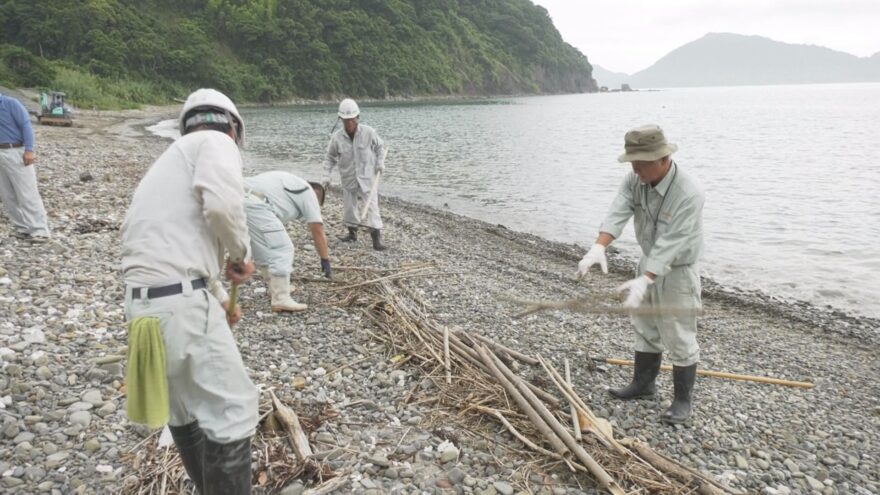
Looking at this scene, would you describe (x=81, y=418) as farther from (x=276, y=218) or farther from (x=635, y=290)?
(x=635, y=290)

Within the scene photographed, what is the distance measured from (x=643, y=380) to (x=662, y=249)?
163 cm

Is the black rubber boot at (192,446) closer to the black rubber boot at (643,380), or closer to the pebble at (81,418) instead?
the pebble at (81,418)

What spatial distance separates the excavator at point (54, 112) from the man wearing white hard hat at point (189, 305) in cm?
3330

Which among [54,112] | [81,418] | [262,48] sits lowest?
[81,418]

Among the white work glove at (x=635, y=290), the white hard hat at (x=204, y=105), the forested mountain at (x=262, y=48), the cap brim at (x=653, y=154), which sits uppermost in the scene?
the forested mountain at (x=262, y=48)

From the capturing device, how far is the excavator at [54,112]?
28828 millimetres

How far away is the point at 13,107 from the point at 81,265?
276cm

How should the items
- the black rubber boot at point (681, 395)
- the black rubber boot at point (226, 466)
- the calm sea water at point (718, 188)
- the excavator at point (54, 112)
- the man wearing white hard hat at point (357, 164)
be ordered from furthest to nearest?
1. the excavator at point (54, 112)
2. the calm sea water at point (718, 188)
3. the man wearing white hard hat at point (357, 164)
4. the black rubber boot at point (681, 395)
5. the black rubber boot at point (226, 466)

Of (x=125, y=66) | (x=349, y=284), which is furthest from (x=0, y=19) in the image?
(x=349, y=284)

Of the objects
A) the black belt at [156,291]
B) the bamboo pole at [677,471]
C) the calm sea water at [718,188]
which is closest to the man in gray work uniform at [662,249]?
the bamboo pole at [677,471]

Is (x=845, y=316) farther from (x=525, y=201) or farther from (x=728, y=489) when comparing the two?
(x=525, y=201)

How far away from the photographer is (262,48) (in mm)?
93438

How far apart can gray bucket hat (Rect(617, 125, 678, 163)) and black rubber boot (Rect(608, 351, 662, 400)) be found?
198 cm

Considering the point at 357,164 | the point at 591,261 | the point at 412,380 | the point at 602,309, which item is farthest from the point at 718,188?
the point at 602,309
